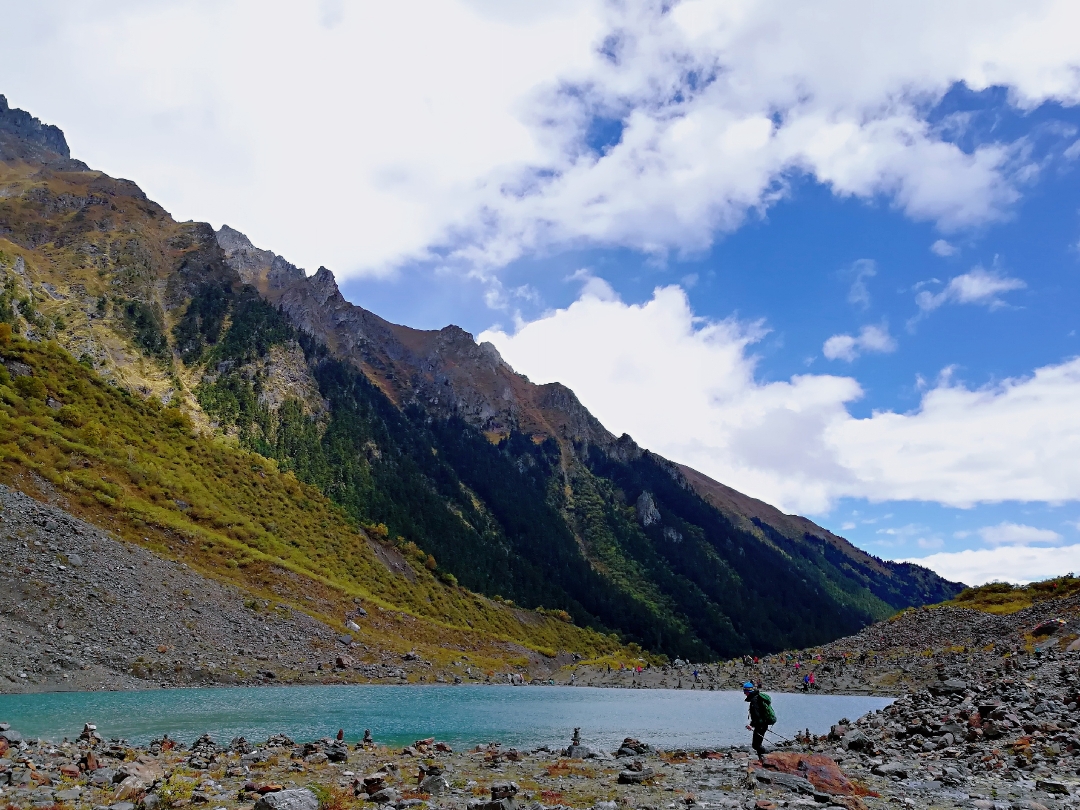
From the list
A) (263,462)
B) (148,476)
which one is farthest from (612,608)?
(148,476)

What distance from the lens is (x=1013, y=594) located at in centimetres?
8731

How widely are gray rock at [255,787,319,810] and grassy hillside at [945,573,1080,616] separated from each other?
88057 mm

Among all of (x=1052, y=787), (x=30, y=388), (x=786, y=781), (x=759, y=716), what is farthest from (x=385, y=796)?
(x=30, y=388)

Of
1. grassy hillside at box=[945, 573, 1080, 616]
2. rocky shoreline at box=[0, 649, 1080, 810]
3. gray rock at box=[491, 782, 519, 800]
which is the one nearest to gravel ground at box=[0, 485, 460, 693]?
rocky shoreline at box=[0, 649, 1080, 810]

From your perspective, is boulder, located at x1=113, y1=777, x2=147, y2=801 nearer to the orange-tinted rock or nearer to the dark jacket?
the orange-tinted rock

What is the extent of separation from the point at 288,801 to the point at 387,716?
31.8m

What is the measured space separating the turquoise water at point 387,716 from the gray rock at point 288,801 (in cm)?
1642

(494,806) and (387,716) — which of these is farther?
(387,716)

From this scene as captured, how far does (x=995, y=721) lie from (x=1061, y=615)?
2187 inches

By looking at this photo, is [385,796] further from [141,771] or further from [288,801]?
[141,771]

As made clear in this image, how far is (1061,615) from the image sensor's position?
64.7 meters

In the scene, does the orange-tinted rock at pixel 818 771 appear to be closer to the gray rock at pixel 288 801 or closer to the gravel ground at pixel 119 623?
the gray rock at pixel 288 801

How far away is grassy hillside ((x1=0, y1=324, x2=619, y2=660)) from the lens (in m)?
73.2

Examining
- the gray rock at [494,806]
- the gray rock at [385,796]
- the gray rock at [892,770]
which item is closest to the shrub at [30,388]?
the gray rock at [385,796]
